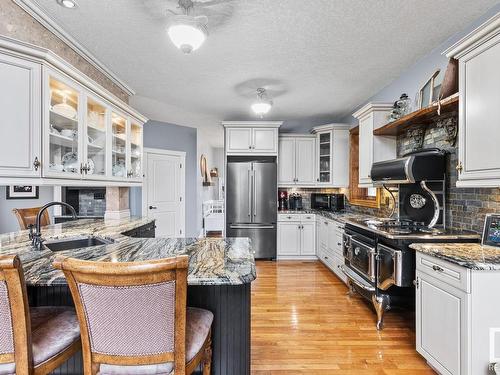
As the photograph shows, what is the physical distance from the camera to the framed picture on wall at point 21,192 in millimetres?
4109

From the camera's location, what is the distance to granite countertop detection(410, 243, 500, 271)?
1.54 meters

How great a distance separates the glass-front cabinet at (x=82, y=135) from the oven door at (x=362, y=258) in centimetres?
280

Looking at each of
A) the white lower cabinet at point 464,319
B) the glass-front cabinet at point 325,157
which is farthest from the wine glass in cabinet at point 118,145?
the glass-front cabinet at point 325,157

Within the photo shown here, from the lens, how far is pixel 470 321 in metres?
1.55

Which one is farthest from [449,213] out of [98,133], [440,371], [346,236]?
[98,133]

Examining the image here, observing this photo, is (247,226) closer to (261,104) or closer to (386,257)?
(261,104)

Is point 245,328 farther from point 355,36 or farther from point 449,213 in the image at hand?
point 355,36

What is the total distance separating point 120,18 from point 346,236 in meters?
3.18

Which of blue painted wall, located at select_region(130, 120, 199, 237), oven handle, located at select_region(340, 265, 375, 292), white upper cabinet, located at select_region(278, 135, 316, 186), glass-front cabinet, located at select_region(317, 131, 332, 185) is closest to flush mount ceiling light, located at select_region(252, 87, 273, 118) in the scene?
white upper cabinet, located at select_region(278, 135, 316, 186)

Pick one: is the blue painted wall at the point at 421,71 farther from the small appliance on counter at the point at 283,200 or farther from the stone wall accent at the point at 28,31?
the stone wall accent at the point at 28,31

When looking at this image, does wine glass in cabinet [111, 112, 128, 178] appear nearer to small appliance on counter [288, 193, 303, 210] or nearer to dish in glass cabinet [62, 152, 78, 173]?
dish in glass cabinet [62, 152, 78, 173]

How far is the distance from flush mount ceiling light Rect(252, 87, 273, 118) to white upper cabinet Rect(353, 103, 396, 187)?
1232 millimetres

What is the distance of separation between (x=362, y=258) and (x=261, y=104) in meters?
2.23

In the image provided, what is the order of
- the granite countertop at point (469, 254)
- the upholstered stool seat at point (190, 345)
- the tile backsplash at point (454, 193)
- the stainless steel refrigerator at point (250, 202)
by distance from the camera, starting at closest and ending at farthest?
the upholstered stool seat at point (190, 345)
the granite countertop at point (469, 254)
the tile backsplash at point (454, 193)
the stainless steel refrigerator at point (250, 202)
